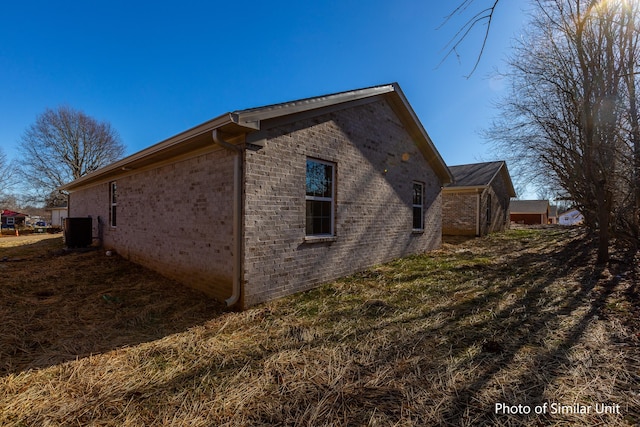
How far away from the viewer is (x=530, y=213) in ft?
150

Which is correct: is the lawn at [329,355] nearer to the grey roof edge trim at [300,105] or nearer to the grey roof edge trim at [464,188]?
the grey roof edge trim at [300,105]

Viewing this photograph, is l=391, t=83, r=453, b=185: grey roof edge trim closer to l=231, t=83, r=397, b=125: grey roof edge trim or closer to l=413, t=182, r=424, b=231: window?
l=231, t=83, r=397, b=125: grey roof edge trim

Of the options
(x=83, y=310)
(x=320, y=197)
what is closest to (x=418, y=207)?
(x=320, y=197)

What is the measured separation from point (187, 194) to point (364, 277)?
14.3 ft

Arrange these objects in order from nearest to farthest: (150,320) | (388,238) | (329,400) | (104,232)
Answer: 1. (329,400)
2. (150,320)
3. (388,238)
4. (104,232)

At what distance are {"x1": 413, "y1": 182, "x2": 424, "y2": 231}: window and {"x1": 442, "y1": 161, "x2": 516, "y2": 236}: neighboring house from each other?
546cm

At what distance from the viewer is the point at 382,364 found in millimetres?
3084

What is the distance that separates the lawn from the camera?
2.38 metres

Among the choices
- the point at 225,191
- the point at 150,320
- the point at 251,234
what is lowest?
the point at 150,320

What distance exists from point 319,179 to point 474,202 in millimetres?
12928

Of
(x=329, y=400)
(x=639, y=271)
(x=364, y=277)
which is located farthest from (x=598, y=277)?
(x=329, y=400)

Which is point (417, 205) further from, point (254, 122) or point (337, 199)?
point (254, 122)

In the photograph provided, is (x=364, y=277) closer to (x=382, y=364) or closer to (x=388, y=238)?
(x=388, y=238)

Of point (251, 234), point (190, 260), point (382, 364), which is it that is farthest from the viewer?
point (190, 260)
